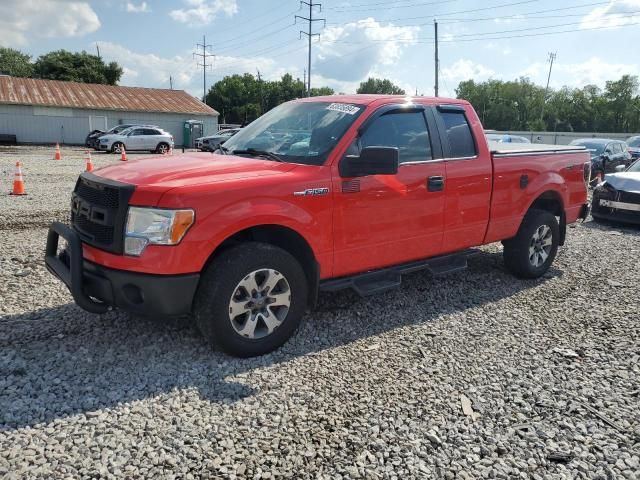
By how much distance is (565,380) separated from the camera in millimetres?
3758

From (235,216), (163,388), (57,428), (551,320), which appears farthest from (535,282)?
(57,428)

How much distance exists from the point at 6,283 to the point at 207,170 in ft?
9.53

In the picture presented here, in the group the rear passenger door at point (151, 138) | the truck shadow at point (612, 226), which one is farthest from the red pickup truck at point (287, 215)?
the rear passenger door at point (151, 138)

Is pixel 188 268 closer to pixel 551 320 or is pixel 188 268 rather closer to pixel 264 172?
pixel 264 172

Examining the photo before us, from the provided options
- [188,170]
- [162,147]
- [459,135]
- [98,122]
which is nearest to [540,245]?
[459,135]

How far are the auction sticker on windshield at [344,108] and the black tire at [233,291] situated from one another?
4.72ft

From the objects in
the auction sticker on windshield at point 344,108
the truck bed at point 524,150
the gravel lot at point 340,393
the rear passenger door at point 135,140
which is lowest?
the gravel lot at point 340,393

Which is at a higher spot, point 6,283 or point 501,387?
point 6,283

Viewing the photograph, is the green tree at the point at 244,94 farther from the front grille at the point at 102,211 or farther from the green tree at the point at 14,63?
the front grille at the point at 102,211

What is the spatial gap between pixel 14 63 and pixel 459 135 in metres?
97.5

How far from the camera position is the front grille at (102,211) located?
3.49m

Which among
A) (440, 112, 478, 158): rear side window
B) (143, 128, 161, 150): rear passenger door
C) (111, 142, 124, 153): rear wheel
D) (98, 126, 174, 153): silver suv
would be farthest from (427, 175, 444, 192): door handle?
(143, 128, 161, 150): rear passenger door

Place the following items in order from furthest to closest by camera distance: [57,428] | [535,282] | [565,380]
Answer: [535,282]
[565,380]
[57,428]

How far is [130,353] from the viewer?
12.7 feet
